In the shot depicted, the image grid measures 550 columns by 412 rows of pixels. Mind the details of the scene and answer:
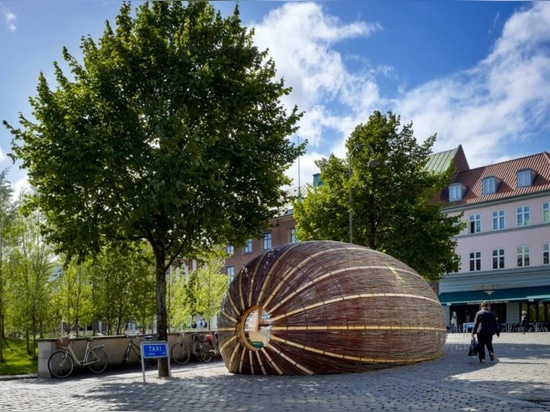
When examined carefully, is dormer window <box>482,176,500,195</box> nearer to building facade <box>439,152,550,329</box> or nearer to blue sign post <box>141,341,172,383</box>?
building facade <box>439,152,550,329</box>

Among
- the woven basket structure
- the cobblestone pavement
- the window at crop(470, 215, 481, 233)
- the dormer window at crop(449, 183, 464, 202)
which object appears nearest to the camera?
the cobblestone pavement

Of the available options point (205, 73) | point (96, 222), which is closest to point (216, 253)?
point (96, 222)

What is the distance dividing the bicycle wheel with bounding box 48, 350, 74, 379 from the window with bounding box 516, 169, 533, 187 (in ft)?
132

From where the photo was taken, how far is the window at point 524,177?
168 ft

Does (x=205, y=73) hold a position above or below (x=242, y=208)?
above

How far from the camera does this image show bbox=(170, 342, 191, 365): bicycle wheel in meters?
24.8

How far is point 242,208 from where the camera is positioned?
18656 millimetres

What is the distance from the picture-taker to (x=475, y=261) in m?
54.3

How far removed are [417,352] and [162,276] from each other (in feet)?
23.6

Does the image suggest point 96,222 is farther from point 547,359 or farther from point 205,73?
point 547,359

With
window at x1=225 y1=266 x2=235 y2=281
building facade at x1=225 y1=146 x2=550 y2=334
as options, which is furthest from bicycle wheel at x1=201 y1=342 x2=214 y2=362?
window at x1=225 y1=266 x2=235 y2=281

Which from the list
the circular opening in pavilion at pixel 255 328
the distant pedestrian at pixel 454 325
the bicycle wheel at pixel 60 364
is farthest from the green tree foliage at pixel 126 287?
the distant pedestrian at pixel 454 325

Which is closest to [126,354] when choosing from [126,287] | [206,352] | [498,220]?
[206,352]

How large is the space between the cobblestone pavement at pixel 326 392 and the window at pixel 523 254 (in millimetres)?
35550
